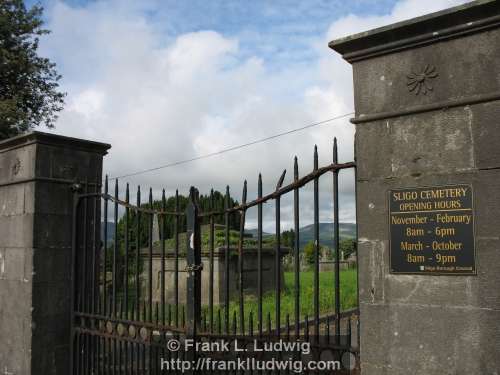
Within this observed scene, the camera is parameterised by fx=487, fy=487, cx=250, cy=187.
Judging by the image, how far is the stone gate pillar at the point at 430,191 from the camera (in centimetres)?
280

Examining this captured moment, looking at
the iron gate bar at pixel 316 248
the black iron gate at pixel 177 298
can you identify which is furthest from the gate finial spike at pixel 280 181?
the iron gate bar at pixel 316 248

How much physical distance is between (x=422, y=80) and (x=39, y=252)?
4180 millimetres

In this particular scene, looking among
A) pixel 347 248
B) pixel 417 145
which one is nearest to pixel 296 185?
pixel 417 145

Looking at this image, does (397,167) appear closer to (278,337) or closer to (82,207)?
(278,337)

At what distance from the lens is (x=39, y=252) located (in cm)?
519

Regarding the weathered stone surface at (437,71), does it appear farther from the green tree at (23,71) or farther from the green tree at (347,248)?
the green tree at (347,248)

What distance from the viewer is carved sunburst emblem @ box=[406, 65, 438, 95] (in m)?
3.05

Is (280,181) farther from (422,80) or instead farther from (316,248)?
(422,80)

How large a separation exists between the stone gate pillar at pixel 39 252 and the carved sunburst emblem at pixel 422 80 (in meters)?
3.79

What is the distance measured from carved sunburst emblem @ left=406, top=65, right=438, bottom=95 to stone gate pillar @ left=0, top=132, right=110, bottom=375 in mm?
3790

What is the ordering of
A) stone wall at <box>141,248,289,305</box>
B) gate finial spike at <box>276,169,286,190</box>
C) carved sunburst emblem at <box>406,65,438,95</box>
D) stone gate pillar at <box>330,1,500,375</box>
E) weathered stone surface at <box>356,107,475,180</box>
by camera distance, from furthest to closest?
1. stone wall at <box>141,248,289,305</box>
2. gate finial spike at <box>276,169,286,190</box>
3. carved sunburst emblem at <box>406,65,438,95</box>
4. weathered stone surface at <box>356,107,475,180</box>
5. stone gate pillar at <box>330,1,500,375</box>

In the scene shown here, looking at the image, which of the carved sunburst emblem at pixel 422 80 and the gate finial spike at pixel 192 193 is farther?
the gate finial spike at pixel 192 193

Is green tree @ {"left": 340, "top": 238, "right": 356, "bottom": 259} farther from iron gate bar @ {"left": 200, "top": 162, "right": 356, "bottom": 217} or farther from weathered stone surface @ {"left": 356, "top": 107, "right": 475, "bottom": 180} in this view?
weathered stone surface @ {"left": 356, "top": 107, "right": 475, "bottom": 180}

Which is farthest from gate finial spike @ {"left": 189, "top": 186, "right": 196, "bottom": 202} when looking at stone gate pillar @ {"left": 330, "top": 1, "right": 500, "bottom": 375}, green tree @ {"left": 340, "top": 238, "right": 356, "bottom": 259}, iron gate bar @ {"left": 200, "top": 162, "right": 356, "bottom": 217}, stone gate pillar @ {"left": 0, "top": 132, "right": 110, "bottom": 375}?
green tree @ {"left": 340, "top": 238, "right": 356, "bottom": 259}
